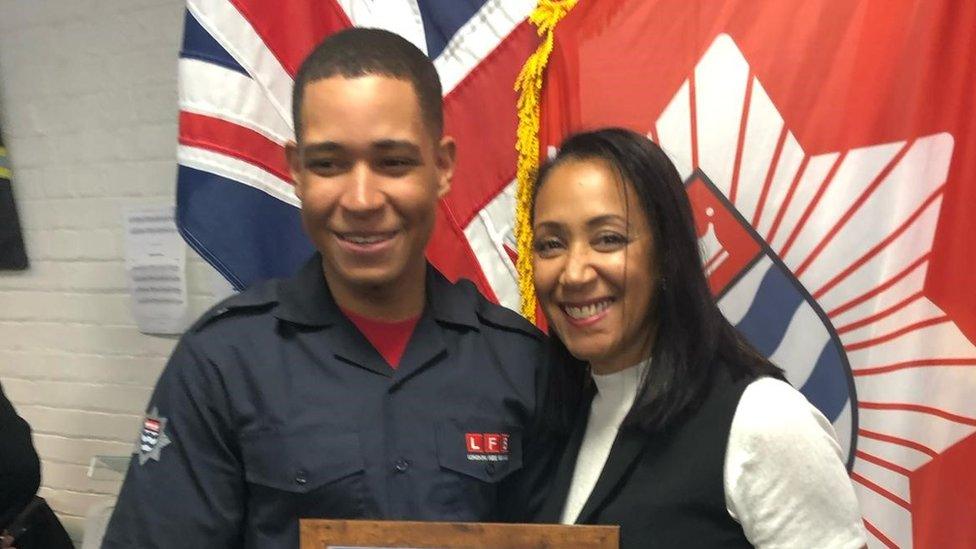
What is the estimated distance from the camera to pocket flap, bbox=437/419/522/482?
2.78ft

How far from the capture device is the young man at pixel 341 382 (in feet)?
2.63

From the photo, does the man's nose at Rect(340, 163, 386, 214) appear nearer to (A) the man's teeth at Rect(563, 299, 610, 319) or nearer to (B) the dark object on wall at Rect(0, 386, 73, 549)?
(A) the man's teeth at Rect(563, 299, 610, 319)

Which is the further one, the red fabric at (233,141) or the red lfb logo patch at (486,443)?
the red fabric at (233,141)

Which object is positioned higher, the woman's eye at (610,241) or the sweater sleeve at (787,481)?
the woman's eye at (610,241)

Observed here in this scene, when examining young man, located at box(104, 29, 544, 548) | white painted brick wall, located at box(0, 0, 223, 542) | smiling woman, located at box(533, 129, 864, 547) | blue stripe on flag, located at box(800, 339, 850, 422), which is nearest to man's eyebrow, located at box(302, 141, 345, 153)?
young man, located at box(104, 29, 544, 548)

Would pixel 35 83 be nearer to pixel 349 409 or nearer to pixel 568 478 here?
pixel 349 409

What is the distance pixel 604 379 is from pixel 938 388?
0.50 metres

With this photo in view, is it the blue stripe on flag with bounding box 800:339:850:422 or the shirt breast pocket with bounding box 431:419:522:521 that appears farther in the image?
the blue stripe on flag with bounding box 800:339:850:422

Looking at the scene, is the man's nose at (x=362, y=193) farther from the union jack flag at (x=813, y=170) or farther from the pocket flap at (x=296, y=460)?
the union jack flag at (x=813, y=170)

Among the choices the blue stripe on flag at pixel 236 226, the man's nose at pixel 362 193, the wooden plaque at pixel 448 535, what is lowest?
the wooden plaque at pixel 448 535

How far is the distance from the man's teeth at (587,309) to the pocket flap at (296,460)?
0.97 ft

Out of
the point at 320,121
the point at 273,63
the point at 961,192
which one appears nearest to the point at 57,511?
the point at 273,63

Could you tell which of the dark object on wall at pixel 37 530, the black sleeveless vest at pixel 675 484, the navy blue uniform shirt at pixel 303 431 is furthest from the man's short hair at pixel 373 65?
the dark object on wall at pixel 37 530

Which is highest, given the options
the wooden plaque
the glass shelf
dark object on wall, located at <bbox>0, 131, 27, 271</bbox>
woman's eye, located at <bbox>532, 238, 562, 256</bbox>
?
dark object on wall, located at <bbox>0, 131, 27, 271</bbox>
